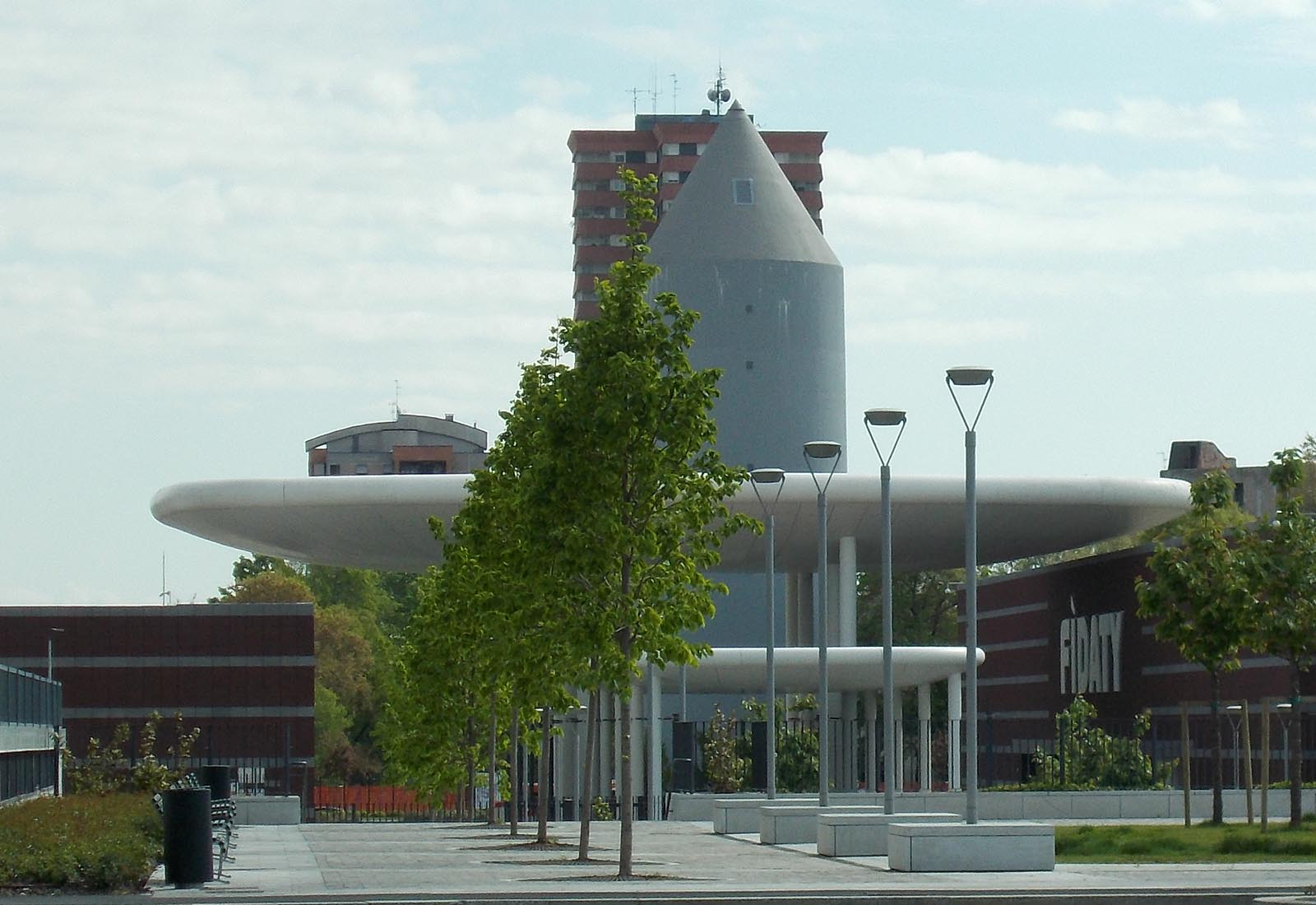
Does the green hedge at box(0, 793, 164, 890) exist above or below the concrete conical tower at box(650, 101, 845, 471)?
below

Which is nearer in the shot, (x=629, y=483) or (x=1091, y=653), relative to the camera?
(x=629, y=483)

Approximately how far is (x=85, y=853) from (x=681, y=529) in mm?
8131

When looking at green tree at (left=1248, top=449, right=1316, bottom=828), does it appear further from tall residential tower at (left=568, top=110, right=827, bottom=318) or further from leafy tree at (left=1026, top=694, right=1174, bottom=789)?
A: tall residential tower at (left=568, top=110, right=827, bottom=318)

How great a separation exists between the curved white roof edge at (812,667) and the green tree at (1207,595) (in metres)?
18.1

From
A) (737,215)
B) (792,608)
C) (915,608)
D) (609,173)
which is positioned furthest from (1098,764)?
(609,173)

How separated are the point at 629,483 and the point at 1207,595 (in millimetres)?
14272

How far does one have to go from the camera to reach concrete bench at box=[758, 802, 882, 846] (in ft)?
119

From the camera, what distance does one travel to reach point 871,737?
60.3m

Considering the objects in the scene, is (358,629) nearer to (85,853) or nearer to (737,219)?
(737,219)

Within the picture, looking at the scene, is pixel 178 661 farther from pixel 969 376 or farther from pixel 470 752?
pixel 969 376

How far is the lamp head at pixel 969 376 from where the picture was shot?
28.7 meters

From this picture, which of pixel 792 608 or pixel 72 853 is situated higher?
pixel 792 608

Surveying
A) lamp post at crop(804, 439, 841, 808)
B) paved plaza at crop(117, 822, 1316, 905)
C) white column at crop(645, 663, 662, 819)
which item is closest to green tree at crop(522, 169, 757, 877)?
paved plaza at crop(117, 822, 1316, 905)

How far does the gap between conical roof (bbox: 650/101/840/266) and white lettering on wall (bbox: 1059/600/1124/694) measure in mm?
15042
